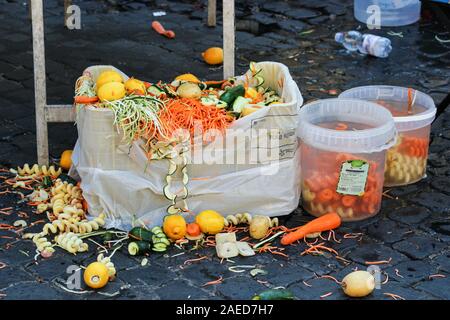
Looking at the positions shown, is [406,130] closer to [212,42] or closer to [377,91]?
[377,91]

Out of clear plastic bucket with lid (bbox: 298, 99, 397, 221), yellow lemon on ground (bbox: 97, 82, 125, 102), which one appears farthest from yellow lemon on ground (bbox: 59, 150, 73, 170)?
clear plastic bucket with lid (bbox: 298, 99, 397, 221)

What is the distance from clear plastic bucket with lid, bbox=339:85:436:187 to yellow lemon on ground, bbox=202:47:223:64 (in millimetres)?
1891

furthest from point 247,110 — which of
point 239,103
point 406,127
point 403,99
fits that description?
point 403,99

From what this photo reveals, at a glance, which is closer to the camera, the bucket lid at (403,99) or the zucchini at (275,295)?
the zucchini at (275,295)

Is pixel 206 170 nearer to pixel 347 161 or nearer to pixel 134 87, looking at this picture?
pixel 134 87

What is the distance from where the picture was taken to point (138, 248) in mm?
4414

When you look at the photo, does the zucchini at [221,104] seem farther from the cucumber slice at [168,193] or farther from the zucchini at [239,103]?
the cucumber slice at [168,193]

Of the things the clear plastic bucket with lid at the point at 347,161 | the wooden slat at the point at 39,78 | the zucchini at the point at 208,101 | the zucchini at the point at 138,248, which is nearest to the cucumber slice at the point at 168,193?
the zucchini at the point at 138,248

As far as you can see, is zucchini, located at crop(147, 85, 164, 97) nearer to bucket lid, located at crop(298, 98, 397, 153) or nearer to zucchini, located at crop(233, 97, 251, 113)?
zucchini, located at crop(233, 97, 251, 113)

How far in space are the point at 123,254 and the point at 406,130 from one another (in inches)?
67.9

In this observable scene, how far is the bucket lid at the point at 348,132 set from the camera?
4602mm

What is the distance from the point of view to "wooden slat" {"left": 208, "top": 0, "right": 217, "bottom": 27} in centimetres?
766

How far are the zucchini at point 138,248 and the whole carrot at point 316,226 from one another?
69 cm
